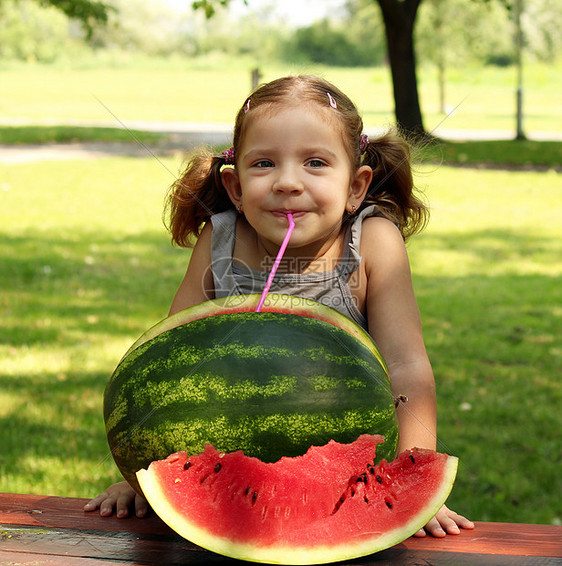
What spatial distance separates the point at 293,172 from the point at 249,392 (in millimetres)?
973

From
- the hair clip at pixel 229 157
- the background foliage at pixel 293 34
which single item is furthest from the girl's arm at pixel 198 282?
the background foliage at pixel 293 34

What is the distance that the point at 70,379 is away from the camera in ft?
15.9

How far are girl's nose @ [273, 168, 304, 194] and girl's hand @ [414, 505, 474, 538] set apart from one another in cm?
107

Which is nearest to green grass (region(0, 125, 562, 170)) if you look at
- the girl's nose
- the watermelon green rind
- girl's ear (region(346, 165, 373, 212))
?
girl's ear (region(346, 165, 373, 212))

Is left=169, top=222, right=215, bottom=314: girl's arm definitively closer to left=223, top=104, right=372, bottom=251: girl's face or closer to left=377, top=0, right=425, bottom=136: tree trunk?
left=223, top=104, right=372, bottom=251: girl's face

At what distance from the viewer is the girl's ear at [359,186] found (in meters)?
2.66

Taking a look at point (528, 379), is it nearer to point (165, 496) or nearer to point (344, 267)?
point (344, 267)

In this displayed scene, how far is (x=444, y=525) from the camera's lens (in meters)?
1.77

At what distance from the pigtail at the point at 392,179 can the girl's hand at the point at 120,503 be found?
57.4 inches

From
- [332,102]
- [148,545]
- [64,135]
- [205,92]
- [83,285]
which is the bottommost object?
[205,92]

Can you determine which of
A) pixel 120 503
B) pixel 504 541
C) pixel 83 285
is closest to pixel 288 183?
pixel 120 503

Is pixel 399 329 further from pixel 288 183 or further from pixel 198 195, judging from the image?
pixel 198 195

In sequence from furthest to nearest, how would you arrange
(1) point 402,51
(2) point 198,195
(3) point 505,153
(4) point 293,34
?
(4) point 293,34 < (3) point 505,153 < (1) point 402,51 < (2) point 198,195

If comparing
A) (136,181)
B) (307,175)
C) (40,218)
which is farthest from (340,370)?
(136,181)
